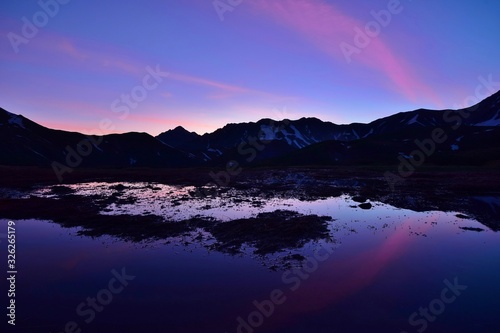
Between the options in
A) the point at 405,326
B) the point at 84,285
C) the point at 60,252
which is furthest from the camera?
the point at 60,252

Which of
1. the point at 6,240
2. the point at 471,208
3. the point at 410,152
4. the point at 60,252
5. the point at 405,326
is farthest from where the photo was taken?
the point at 410,152

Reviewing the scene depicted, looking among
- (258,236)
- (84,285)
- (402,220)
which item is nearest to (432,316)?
(258,236)

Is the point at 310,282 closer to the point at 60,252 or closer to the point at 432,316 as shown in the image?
the point at 432,316

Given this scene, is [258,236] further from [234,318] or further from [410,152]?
[410,152]

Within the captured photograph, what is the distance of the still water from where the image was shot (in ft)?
37.9

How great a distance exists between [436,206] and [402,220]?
11289mm

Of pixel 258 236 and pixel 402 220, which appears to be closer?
pixel 258 236

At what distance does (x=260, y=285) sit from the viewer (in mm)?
14742

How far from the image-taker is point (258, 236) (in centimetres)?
2344

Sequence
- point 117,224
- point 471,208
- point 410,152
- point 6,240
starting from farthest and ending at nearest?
1. point 410,152
2. point 471,208
3. point 117,224
4. point 6,240

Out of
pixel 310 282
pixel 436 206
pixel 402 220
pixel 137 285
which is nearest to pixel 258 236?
pixel 310 282

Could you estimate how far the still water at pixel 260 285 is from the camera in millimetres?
11547

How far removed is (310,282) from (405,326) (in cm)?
472

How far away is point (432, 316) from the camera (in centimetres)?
1199
